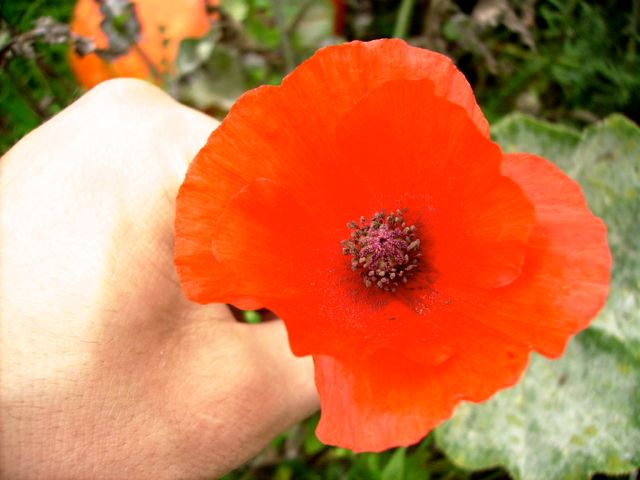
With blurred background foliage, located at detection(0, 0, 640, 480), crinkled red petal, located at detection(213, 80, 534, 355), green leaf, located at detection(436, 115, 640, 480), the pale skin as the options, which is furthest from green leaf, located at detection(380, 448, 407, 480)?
crinkled red petal, located at detection(213, 80, 534, 355)

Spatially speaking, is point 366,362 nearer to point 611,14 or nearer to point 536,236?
point 536,236

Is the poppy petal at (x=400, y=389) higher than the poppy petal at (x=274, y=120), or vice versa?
the poppy petal at (x=274, y=120)

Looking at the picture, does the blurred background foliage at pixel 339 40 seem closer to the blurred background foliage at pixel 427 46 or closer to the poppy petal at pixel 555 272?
the blurred background foliage at pixel 427 46

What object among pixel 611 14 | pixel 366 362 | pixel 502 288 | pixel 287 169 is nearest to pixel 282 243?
pixel 287 169

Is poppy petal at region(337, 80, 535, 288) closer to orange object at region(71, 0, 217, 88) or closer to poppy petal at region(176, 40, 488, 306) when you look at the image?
poppy petal at region(176, 40, 488, 306)

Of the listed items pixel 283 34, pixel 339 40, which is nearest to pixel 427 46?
pixel 339 40

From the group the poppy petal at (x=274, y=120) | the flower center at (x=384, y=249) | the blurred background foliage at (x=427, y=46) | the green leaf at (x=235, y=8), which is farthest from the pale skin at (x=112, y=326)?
the green leaf at (x=235, y=8)

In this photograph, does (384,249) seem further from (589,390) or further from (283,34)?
(283,34)
